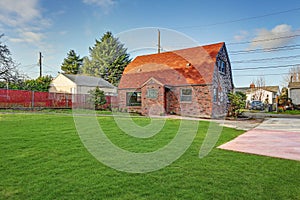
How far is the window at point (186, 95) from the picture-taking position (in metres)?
15.7

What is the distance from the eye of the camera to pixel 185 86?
15.8 m

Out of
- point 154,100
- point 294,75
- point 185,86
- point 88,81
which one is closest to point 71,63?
point 88,81

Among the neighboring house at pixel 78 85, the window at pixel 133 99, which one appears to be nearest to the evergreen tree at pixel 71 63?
the neighboring house at pixel 78 85

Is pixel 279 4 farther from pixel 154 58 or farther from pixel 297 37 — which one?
pixel 154 58

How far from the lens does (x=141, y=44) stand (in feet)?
26.5

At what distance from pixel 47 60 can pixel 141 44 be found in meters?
31.4

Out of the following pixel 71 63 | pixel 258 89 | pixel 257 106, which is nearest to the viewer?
pixel 257 106

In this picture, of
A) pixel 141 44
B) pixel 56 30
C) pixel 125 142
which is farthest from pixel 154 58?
pixel 125 142

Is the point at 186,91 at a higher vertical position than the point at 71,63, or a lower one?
lower

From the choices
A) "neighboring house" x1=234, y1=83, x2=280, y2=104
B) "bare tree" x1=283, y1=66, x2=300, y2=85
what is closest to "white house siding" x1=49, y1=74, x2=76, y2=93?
"neighboring house" x1=234, y1=83, x2=280, y2=104

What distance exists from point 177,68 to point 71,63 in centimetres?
3288

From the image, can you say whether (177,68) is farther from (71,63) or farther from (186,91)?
→ (71,63)

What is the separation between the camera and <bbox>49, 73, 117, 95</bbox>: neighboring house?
2627cm

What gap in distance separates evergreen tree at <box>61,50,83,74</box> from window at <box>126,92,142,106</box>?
28.5 m
